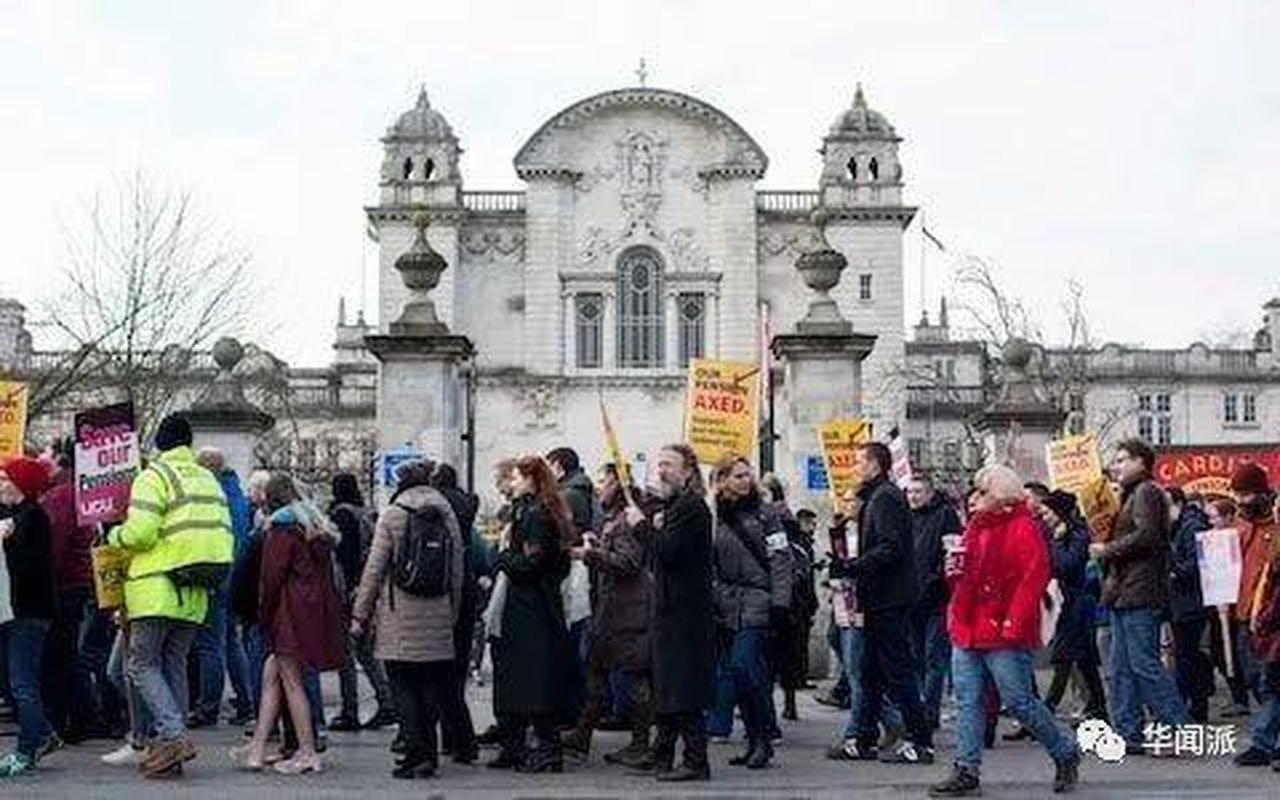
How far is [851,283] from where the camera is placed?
71188 millimetres

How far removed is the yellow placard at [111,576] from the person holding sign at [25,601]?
0.32m

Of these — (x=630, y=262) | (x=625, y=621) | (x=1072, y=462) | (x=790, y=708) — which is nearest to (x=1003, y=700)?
(x=625, y=621)

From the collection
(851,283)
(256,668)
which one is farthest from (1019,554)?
(851,283)

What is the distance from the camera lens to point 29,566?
1257 centimetres

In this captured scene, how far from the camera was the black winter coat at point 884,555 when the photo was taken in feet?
42.2

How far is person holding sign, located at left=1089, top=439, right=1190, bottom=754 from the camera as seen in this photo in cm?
1315

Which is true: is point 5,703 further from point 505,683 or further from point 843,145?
point 843,145

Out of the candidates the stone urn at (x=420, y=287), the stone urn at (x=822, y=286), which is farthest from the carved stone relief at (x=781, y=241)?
the stone urn at (x=822, y=286)

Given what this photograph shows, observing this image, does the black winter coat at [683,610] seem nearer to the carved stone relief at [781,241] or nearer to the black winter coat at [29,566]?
the black winter coat at [29,566]

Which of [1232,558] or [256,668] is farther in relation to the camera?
[256,668]

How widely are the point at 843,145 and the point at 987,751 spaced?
59.5 metres

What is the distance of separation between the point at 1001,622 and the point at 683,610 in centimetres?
199

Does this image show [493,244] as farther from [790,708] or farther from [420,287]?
[790,708]

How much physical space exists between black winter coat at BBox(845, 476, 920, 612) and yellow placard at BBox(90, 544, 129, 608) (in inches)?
185
